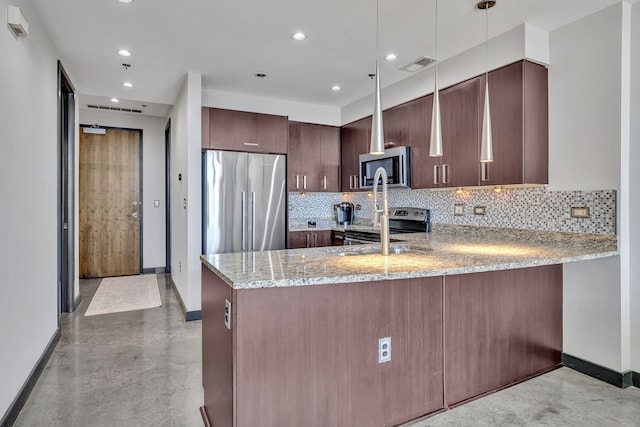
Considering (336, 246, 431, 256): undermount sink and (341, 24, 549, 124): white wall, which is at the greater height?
(341, 24, 549, 124): white wall

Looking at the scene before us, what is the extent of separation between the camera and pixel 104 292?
512 centimetres

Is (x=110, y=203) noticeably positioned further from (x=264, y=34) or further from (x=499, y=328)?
(x=499, y=328)

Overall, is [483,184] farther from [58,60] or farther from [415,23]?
[58,60]

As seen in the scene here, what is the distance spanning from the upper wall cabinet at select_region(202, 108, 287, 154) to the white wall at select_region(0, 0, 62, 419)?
57.8 inches

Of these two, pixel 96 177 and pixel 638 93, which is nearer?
pixel 638 93

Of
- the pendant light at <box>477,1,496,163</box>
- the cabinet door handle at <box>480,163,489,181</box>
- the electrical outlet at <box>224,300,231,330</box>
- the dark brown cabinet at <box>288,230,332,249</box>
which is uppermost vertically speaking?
the pendant light at <box>477,1,496,163</box>

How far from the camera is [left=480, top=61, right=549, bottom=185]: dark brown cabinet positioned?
2824 mm

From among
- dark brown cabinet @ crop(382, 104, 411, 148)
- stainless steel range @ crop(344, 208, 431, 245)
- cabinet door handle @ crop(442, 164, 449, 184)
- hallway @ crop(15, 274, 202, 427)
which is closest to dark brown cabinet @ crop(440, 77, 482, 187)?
cabinet door handle @ crop(442, 164, 449, 184)

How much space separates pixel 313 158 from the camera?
200 inches

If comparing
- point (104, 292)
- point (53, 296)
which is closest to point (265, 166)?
point (53, 296)

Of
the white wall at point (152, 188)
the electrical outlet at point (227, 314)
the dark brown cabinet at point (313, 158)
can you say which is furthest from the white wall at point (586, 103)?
the white wall at point (152, 188)

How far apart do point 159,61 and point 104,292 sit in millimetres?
3273

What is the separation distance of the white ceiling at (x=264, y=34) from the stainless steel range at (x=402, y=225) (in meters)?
1.47

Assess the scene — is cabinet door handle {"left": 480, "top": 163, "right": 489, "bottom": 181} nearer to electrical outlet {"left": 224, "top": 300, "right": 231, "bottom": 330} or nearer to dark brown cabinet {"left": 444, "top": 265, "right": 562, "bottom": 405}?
dark brown cabinet {"left": 444, "top": 265, "right": 562, "bottom": 405}
